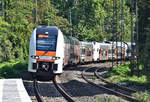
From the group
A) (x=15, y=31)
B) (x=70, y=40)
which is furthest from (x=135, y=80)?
(x=15, y=31)

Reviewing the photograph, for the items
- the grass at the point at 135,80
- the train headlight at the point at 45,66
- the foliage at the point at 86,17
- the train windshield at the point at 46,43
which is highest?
the foliage at the point at 86,17

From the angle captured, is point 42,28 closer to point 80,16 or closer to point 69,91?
point 69,91

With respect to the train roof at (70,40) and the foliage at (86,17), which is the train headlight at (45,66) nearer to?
the train roof at (70,40)

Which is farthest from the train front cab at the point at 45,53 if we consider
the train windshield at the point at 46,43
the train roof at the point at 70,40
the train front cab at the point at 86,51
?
the train front cab at the point at 86,51

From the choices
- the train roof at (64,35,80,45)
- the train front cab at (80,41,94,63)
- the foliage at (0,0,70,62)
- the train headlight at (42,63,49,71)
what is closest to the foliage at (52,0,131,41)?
the train front cab at (80,41,94,63)

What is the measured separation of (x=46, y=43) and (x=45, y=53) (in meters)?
0.68

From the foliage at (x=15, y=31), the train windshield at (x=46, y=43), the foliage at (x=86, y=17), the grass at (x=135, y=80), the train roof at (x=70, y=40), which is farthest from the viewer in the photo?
the foliage at (x=86, y=17)

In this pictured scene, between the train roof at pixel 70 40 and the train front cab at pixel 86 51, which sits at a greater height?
the train roof at pixel 70 40

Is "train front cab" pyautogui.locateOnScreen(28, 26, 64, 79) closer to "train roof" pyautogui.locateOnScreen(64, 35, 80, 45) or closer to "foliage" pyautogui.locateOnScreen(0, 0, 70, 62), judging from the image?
"train roof" pyautogui.locateOnScreen(64, 35, 80, 45)

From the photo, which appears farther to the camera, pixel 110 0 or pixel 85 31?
pixel 110 0

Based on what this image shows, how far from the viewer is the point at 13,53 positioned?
42.2 metres

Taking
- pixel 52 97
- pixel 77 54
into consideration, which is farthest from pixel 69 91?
pixel 77 54

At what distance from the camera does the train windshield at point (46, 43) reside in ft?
76.1

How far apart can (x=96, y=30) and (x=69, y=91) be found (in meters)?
41.9
